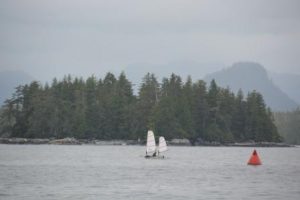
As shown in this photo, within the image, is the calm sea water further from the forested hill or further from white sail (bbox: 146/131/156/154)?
the forested hill

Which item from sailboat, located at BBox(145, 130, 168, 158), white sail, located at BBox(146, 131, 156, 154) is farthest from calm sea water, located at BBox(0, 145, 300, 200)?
sailboat, located at BBox(145, 130, 168, 158)

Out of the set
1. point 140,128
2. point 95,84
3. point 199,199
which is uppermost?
point 95,84

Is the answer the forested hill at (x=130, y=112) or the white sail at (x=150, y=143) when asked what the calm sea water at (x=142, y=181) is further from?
the forested hill at (x=130, y=112)

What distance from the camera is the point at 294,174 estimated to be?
7525cm

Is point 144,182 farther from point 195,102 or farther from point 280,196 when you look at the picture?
point 195,102

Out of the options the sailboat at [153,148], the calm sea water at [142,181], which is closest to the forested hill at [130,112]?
the sailboat at [153,148]

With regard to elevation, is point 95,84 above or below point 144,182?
above

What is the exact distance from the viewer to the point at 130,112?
553 feet

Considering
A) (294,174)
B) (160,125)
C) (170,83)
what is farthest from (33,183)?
(170,83)

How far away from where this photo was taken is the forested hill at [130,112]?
547ft

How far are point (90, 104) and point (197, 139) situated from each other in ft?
96.2

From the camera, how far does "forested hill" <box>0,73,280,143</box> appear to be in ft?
547

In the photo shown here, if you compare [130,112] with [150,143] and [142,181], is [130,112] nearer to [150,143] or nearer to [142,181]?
[150,143]

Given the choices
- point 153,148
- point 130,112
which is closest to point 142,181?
point 153,148
